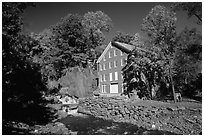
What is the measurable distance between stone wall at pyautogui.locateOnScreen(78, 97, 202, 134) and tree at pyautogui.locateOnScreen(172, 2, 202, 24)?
7.52m

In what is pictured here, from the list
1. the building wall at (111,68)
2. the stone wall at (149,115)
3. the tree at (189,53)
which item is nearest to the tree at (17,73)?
the stone wall at (149,115)

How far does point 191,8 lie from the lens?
13.8 meters

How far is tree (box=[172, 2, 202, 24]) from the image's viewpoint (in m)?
13.5

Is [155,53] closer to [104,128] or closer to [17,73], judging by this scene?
[104,128]

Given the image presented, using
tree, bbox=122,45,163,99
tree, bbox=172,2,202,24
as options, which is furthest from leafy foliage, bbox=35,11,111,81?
tree, bbox=172,2,202,24

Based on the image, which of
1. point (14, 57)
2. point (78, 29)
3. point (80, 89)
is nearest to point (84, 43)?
point (78, 29)

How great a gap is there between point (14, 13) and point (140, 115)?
11480mm

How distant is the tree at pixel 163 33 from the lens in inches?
623

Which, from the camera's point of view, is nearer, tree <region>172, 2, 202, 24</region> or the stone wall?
the stone wall

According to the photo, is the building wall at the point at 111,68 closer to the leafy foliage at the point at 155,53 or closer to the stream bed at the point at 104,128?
the leafy foliage at the point at 155,53

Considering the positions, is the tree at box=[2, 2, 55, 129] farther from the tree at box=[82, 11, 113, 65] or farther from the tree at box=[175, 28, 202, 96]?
the tree at box=[82, 11, 113, 65]

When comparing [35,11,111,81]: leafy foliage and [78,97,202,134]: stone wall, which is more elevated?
[35,11,111,81]: leafy foliage

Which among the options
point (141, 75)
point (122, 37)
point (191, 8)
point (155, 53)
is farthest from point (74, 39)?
point (191, 8)

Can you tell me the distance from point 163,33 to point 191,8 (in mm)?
4446
